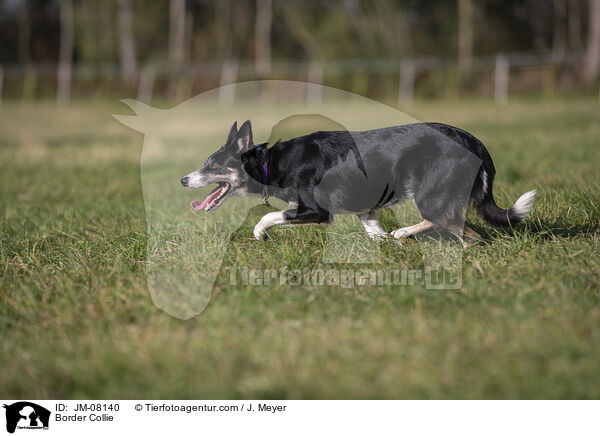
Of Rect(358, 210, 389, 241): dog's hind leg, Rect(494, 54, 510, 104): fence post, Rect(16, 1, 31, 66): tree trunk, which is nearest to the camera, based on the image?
Rect(358, 210, 389, 241): dog's hind leg

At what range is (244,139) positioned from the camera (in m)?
3.32

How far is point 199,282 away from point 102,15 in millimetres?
32073

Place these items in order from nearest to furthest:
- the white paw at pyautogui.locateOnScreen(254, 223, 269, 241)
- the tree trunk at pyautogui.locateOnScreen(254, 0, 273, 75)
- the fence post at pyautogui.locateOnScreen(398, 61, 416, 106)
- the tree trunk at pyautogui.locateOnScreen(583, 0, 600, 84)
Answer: the white paw at pyautogui.locateOnScreen(254, 223, 269, 241) → the tree trunk at pyautogui.locateOnScreen(583, 0, 600, 84) → the fence post at pyautogui.locateOnScreen(398, 61, 416, 106) → the tree trunk at pyautogui.locateOnScreen(254, 0, 273, 75)

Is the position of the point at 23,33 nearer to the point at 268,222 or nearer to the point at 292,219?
the point at 268,222

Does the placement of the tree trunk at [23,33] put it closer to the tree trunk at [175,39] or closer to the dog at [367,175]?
the tree trunk at [175,39]

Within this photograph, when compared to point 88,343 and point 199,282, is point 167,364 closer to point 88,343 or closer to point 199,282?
point 88,343

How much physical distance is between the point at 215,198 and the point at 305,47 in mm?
33897

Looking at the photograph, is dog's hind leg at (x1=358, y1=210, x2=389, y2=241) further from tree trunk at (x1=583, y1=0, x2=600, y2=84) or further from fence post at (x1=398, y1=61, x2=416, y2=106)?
tree trunk at (x1=583, y1=0, x2=600, y2=84)

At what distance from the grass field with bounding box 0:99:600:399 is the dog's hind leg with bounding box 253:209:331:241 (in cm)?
12

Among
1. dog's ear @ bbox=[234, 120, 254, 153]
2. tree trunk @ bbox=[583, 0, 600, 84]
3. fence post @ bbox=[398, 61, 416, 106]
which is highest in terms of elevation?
dog's ear @ bbox=[234, 120, 254, 153]

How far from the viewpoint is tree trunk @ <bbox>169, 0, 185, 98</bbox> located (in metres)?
24.9

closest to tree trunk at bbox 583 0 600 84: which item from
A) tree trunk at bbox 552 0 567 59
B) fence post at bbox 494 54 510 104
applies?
fence post at bbox 494 54 510 104

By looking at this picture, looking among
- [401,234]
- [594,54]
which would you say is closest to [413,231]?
[401,234]

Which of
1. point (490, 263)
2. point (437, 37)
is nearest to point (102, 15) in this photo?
point (437, 37)
